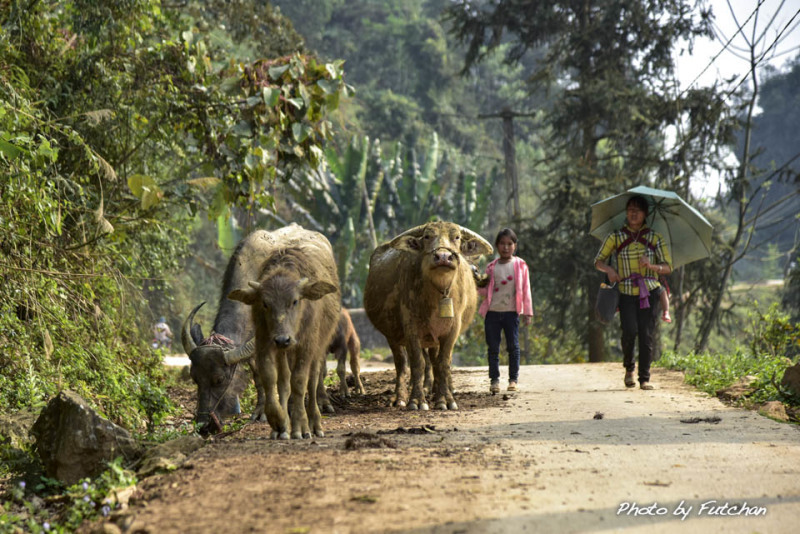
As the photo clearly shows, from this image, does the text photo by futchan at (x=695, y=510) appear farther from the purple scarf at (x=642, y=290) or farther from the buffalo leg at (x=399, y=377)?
the purple scarf at (x=642, y=290)

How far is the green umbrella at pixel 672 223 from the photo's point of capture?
917 cm

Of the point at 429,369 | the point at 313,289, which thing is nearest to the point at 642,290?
the point at 429,369

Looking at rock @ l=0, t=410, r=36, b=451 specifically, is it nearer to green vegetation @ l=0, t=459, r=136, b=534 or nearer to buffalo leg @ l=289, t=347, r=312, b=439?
green vegetation @ l=0, t=459, r=136, b=534

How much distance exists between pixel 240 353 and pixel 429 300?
1904mm

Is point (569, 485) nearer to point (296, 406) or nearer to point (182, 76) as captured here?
point (296, 406)

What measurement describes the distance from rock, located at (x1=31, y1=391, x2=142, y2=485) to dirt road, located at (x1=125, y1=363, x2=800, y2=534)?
63cm

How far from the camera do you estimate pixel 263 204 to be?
1023 cm

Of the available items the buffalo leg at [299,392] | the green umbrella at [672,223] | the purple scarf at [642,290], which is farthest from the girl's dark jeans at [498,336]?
the buffalo leg at [299,392]

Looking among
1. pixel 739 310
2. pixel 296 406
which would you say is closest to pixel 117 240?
pixel 296 406

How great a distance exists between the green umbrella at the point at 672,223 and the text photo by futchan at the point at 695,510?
5552 millimetres

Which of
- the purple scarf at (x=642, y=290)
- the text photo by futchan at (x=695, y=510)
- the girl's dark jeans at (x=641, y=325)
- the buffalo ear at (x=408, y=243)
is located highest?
the buffalo ear at (x=408, y=243)

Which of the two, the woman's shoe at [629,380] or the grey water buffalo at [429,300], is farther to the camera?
the woman's shoe at [629,380]

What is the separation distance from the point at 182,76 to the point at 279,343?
5.05 meters

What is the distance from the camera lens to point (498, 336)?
9.47m
